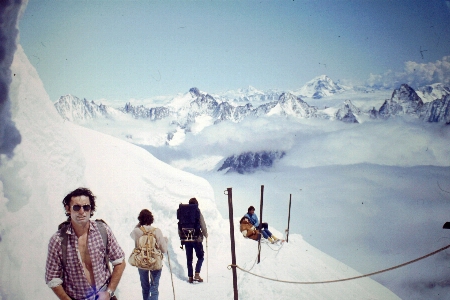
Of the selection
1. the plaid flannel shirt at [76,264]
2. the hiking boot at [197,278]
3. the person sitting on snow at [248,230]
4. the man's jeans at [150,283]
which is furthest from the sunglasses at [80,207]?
the person sitting on snow at [248,230]

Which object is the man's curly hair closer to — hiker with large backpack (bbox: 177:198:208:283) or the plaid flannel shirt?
the plaid flannel shirt

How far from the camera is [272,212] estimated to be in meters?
9.82

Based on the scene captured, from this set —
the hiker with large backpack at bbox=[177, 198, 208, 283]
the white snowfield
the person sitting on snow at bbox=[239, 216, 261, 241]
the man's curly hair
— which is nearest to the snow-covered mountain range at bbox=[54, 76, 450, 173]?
the white snowfield

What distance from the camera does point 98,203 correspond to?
20.0 feet

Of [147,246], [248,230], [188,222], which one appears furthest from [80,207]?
[248,230]

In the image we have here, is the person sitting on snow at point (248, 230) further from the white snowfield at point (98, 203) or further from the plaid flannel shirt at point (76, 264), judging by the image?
the plaid flannel shirt at point (76, 264)

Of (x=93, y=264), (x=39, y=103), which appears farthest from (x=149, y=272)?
(x=39, y=103)

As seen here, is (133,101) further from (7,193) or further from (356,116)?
(356,116)

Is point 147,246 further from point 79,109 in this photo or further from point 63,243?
point 79,109

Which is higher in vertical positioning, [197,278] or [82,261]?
[82,261]

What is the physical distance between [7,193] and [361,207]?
8.76 meters

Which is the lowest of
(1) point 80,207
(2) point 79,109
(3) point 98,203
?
(3) point 98,203

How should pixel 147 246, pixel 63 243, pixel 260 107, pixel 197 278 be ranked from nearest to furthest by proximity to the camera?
pixel 63 243 → pixel 147 246 → pixel 197 278 → pixel 260 107

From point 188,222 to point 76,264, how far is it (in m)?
2.59
